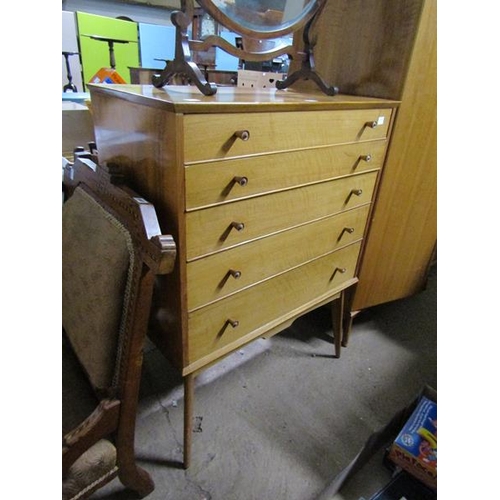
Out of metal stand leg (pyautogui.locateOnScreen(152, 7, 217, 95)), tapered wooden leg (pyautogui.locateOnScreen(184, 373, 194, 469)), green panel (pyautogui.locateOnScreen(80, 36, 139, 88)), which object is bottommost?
tapered wooden leg (pyautogui.locateOnScreen(184, 373, 194, 469))

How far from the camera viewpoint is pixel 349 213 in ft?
4.08

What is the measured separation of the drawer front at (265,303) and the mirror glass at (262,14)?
71cm

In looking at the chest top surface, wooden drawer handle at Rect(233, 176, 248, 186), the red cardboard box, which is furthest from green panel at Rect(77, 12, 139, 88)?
the red cardboard box

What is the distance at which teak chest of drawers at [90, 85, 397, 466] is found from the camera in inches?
30.0

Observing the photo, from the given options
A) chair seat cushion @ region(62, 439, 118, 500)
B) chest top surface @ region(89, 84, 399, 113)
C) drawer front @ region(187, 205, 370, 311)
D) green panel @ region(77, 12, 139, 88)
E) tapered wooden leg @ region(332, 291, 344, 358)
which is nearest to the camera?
chest top surface @ region(89, 84, 399, 113)

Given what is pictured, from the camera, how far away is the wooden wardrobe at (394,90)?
111 cm

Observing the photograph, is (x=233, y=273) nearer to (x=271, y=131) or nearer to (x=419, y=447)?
(x=271, y=131)

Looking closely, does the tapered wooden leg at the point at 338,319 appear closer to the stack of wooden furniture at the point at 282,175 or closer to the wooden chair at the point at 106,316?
the stack of wooden furniture at the point at 282,175

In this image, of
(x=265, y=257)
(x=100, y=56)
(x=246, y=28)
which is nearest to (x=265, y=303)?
(x=265, y=257)

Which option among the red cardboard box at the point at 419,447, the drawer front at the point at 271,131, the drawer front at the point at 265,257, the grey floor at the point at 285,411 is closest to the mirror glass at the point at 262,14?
the drawer front at the point at 271,131

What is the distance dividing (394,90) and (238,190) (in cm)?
69

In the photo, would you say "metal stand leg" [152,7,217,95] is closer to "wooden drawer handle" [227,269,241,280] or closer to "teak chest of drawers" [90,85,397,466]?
"teak chest of drawers" [90,85,397,466]

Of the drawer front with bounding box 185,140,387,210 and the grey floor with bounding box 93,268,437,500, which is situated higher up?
the drawer front with bounding box 185,140,387,210

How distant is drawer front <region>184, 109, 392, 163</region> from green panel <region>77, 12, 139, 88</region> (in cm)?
330
